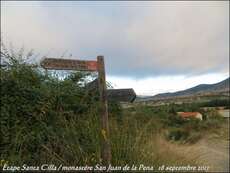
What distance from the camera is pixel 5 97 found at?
524 centimetres

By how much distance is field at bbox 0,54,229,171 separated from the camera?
Result: 16.1ft

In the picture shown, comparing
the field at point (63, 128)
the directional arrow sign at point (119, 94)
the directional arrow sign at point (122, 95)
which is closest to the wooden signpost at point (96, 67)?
the field at point (63, 128)

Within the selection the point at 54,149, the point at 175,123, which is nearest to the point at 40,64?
the point at 54,149

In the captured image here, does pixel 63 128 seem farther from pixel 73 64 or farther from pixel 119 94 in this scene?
pixel 119 94

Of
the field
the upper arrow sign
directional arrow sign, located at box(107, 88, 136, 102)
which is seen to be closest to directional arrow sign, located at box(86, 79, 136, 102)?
directional arrow sign, located at box(107, 88, 136, 102)

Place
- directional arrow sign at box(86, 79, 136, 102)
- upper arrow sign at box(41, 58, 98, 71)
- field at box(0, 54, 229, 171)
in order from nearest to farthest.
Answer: upper arrow sign at box(41, 58, 98, 71) < field at box(0, 54, 229, 171) < directional arrow sign at box(86, 79, 136, 102)

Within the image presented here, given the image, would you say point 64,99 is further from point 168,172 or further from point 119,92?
point 168,172

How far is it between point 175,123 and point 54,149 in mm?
12715

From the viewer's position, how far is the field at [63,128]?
4.92 metres

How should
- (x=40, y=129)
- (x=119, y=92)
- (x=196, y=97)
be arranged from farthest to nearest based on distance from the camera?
(x=196, y=97), (x=119, y=92), (x=40, y=129)

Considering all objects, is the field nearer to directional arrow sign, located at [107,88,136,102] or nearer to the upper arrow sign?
directional arrow sign, located at [107,88,136,102]

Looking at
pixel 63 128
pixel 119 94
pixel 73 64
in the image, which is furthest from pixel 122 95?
pixel 73 64

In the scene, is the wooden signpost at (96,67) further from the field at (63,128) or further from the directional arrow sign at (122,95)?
the directional arrow sign at (122,95)

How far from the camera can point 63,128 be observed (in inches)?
210
